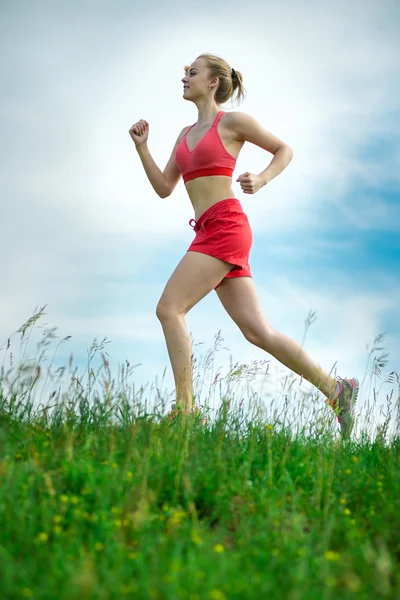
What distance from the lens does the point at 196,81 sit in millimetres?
5832

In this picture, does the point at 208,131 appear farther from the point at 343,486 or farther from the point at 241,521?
the point at 241,521

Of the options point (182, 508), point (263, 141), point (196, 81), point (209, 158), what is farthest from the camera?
point (196, 81)

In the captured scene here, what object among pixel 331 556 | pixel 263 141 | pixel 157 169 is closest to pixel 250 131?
pixel 263 141

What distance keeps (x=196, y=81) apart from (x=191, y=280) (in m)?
1.65

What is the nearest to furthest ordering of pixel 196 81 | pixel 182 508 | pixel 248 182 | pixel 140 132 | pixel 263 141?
1. pixel 182 508
2. pixel 248 182
3. pixel 263 141
4. pixel 196 81
5. pixel 140 132

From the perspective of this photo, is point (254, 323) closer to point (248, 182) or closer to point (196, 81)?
point (248, 182)

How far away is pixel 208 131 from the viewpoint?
5.66 metres

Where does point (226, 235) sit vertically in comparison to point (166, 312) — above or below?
above

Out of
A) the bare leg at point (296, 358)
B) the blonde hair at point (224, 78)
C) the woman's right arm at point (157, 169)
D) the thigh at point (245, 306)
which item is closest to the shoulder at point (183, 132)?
the woman's right arm at point (157, 169)

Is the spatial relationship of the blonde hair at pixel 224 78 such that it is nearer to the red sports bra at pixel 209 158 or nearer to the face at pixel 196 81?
the face at pixel 196 81

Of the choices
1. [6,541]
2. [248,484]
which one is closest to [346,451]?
[248,484]

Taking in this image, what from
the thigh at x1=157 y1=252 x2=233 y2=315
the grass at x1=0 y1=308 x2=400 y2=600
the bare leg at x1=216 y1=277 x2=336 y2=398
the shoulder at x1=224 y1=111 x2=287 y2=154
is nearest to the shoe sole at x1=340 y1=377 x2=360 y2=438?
the bare leg at x1=216 y1=277 x2=336 y2=398

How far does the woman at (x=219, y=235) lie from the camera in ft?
17.7

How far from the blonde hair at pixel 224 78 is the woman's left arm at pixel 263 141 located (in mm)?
400
